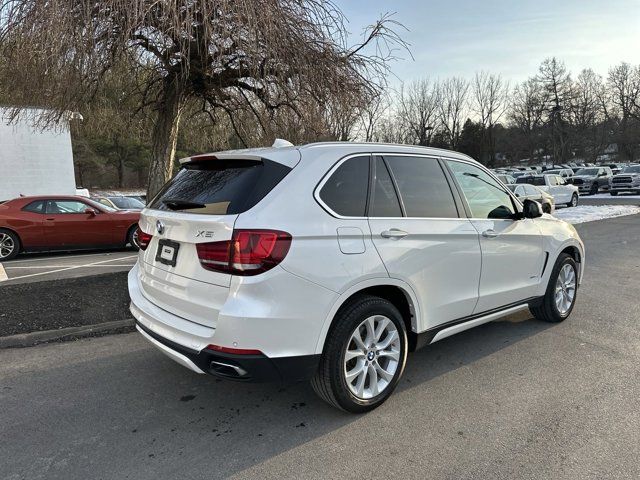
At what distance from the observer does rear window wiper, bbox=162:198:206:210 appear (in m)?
3.14

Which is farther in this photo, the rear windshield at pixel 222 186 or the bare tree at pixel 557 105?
the bare tree at pixel 557 105

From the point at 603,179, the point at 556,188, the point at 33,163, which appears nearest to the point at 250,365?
the point at 33,163

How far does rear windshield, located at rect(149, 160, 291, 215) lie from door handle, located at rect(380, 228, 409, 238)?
796 mm

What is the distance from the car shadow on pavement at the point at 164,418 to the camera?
2760 millimetres

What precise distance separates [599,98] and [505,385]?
253 feet

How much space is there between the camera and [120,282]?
6.67 metres

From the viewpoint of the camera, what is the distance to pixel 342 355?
3.06 metres

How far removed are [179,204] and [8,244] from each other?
31.0ft

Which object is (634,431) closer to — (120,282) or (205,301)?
(205,301)

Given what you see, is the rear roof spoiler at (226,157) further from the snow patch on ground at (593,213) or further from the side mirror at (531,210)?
the snow patch on ground at (593,213)

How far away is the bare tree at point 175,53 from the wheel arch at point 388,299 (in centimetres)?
369

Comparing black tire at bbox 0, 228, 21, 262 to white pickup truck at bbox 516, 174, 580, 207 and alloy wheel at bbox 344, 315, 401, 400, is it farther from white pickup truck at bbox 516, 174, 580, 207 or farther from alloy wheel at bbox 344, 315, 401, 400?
white pickup truck at bbox 516, 174, 580, 207

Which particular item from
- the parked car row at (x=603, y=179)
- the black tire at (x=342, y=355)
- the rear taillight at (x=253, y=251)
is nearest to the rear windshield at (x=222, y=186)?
the rear taillight at (x=253, y=251)

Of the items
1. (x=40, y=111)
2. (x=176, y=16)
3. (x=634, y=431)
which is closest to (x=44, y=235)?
(x=40, y=111)
